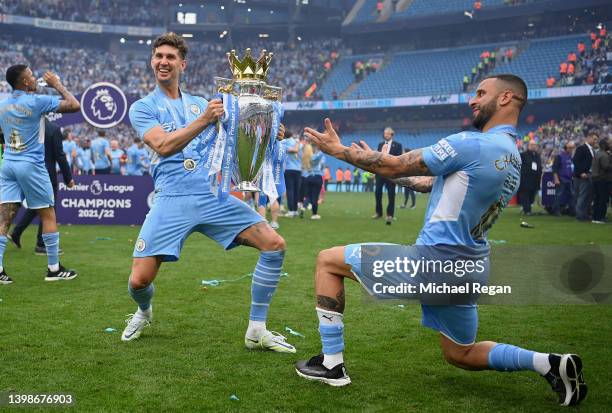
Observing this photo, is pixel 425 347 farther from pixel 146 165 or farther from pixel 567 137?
pixel 567 137

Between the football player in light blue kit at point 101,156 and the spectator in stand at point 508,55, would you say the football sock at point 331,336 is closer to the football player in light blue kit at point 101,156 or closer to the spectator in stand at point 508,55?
the football player in light blue kit at point 101,156

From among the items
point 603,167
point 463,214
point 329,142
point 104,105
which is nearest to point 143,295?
point 329,142

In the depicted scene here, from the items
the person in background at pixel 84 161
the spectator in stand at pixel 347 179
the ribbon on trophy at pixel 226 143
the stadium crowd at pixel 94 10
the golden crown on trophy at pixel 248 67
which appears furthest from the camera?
the stadium crowd at pixel 94 10

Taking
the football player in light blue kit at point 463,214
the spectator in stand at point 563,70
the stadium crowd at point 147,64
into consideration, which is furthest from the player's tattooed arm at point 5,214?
the stadium crowd at point 147,64

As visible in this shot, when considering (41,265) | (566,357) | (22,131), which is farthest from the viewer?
(41,265)

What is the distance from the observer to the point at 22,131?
7340mm

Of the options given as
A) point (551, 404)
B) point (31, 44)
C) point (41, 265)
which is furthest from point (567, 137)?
point (31, 44)

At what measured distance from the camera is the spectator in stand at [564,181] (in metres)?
18.4

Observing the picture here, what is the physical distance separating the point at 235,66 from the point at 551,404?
9.72 feet

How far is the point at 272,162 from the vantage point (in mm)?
4805

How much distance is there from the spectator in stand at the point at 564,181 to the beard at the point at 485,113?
51.9 ft

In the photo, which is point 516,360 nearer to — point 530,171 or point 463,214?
point 463,214

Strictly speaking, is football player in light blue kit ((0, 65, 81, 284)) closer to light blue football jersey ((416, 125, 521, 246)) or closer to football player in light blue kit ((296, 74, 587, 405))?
football player in light blue kit ((296, 74, 587, 405))

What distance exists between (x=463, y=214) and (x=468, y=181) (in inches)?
7.7
